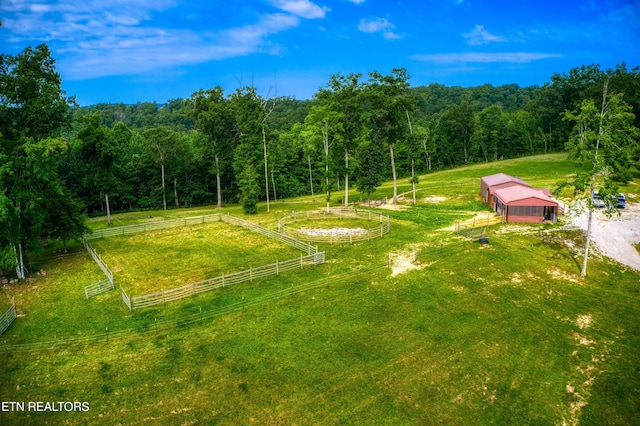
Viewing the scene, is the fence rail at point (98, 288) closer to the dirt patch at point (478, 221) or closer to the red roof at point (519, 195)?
the dirt patch at point (478, 221)

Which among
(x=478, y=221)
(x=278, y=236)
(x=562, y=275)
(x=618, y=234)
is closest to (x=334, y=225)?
(x=278, y=236)

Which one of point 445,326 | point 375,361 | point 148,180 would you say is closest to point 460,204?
point 445,326

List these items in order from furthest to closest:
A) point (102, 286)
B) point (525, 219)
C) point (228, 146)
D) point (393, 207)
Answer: point (228, 146)
point (393, 207)
point (525, 219)
point (102, 286)

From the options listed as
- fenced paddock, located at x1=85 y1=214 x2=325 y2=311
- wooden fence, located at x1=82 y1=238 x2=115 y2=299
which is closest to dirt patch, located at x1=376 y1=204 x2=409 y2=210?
fenced paddock, located at x1=85 y1=214 x2=325 y2=311

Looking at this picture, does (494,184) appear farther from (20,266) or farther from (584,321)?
(20,266)

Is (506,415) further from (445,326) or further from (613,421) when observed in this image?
(445,326)

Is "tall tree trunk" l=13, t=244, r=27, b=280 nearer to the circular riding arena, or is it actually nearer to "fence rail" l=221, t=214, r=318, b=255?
"fence rail" l=221, t=214, r=318, b=255
